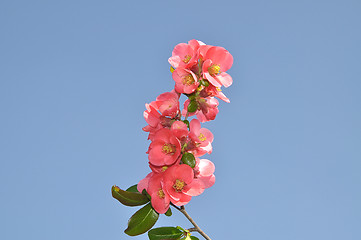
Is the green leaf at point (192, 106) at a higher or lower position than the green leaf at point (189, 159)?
higher

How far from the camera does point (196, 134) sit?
210 centimetres

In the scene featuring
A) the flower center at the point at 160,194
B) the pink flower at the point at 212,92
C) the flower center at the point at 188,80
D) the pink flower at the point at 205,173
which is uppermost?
the flower center at the point at 188,80

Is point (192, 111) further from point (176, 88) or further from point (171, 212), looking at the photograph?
point (171, 212)

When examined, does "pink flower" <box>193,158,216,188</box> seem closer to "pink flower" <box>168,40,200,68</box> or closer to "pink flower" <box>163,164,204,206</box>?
"pink flower" <box>163,164,204,206</box>

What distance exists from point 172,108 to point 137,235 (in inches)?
29.2

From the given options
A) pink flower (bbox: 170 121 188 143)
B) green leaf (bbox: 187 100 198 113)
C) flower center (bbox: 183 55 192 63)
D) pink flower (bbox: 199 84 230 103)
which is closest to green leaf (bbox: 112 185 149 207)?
pink flower (bbox: 170 121 188 143)

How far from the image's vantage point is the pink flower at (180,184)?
6.67 feet

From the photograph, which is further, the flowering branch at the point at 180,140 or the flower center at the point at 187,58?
the flower center at the point at 187,58

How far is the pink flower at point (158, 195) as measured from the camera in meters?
2.07

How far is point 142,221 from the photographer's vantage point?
2.21 m

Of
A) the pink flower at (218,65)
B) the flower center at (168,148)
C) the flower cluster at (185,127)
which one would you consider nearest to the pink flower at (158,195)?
the flower cluster at (185,127)

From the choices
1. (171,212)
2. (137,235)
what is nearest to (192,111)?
(171,212)

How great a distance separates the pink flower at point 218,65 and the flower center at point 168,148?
1.34 feet

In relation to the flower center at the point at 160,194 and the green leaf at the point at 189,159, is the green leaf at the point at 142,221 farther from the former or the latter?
the green leaf at the point at 189,159
